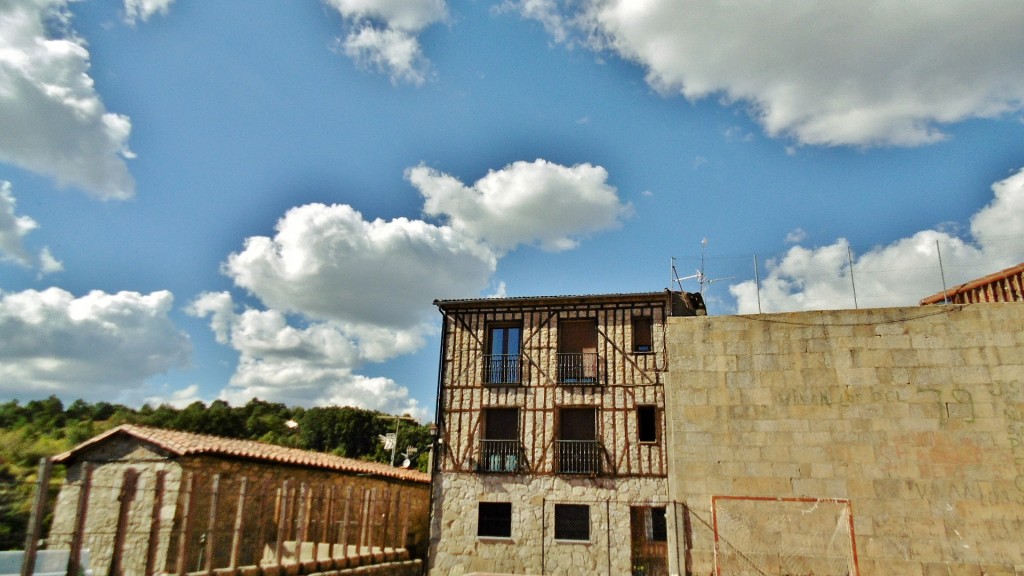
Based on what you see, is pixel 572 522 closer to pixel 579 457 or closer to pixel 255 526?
pixel 579 457

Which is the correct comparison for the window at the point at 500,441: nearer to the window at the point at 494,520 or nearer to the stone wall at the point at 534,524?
the stone wall at the point at 534,524

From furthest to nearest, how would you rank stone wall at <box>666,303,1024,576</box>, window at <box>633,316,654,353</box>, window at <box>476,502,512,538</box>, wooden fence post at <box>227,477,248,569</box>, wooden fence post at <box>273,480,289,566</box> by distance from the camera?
window at <box>633,316,654,353</box> → window at <box>476,502,512,538</box> → stone wall at <box>666,303,1024,576</box> → wooden fence post at <box>273,480,289,566</box> → wooden fence post at <box>227,477,248,569</box>

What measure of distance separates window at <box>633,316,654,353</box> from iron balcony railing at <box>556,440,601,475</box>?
9.95ft

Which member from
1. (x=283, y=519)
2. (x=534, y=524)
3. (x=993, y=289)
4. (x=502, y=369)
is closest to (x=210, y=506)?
(x=283, y=519)

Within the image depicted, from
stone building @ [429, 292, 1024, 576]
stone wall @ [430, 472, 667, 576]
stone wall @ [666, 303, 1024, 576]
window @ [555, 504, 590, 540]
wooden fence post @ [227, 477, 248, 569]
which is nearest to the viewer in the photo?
wooden fence post @ [227, 477, 248, 569]

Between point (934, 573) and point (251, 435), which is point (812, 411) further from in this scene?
point (251, 435)

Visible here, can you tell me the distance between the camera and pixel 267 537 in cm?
1438

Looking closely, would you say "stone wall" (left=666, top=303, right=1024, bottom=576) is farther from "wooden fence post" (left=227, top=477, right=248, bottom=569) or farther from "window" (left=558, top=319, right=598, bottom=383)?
"wooden fence post" (left=227, top=477, right=248, bottom=569)

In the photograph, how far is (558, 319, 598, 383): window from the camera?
18.2 meters

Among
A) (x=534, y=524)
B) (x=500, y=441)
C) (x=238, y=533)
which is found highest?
(x=500, y=441)

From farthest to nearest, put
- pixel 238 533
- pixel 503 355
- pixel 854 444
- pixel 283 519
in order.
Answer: pixel 503 355 → pixel 854 444 → pixel 283 519 → pixel 238 533

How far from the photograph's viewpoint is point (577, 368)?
18.3 metres

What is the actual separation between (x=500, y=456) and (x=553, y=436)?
5.47ft

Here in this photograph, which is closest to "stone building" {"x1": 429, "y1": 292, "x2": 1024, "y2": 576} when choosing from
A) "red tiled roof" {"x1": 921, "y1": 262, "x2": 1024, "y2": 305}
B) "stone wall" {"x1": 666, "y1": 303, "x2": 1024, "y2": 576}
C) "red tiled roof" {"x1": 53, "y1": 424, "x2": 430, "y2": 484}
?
"stone wall" {"x1": 666, "y1": 303, "x2": 1024, "y2": 576}
